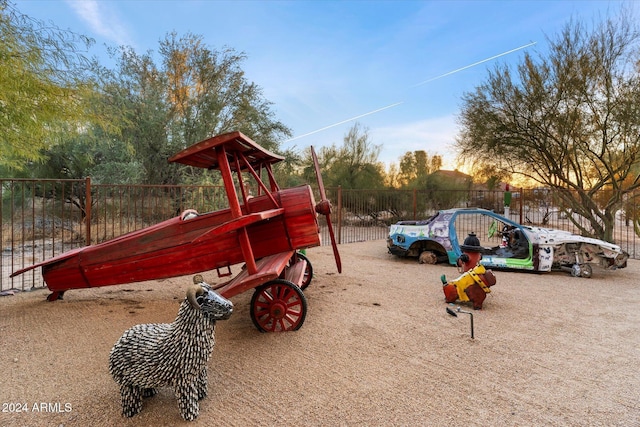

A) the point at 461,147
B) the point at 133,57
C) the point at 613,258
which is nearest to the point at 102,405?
the point at 613,258

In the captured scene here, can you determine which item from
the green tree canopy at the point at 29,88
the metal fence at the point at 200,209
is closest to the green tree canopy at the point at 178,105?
the metal fence at the point at 200,209

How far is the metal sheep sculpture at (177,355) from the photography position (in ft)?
7.00

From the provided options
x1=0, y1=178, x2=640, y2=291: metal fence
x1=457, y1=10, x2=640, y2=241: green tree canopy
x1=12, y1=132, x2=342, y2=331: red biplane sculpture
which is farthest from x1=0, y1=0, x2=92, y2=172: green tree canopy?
x1=457, y1=10, x2=640, y2=241: green tree canopy

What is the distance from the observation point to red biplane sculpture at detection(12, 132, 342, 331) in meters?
3.71

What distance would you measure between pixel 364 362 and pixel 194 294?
1.74 meters

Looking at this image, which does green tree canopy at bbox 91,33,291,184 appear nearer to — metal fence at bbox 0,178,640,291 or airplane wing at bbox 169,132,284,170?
metal fence at bbox 0,178,640,291

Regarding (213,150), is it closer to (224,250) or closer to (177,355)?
(224,250)

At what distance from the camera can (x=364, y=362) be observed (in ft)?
10.0

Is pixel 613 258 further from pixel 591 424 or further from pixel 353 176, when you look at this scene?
pixel 353 176

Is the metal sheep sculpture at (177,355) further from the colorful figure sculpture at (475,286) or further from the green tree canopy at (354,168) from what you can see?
the green tree canopy at (354,168)

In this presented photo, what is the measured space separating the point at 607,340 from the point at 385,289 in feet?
9.33

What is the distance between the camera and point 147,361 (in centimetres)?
213

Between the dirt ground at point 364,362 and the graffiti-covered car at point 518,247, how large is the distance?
131 centimetres

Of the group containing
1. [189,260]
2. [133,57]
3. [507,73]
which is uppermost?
[133,57]
